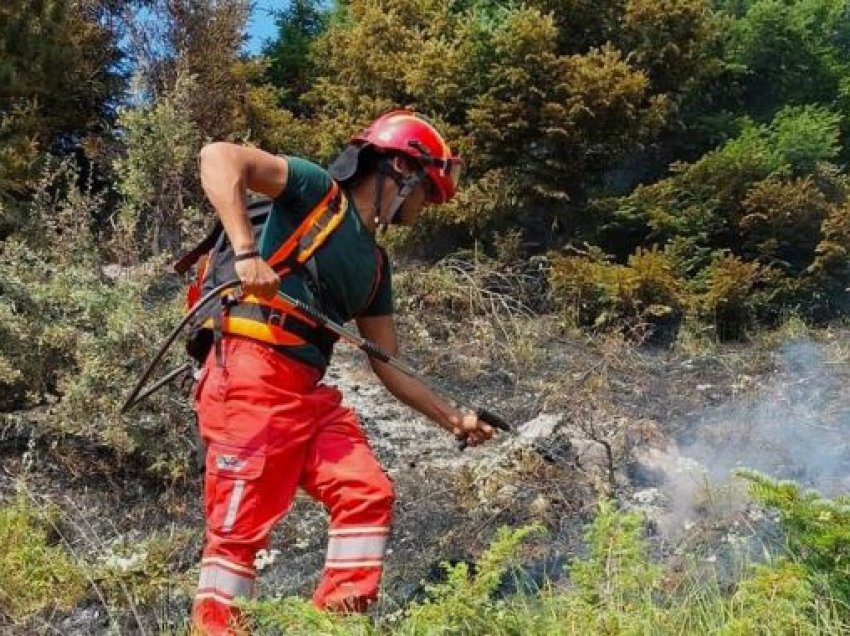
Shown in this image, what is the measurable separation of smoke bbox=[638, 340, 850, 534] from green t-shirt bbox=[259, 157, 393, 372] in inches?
69.5

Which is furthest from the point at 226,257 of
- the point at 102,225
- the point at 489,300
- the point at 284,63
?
the point at 284,63

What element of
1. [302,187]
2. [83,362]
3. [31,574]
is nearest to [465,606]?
[302,187]

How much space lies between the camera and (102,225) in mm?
7844

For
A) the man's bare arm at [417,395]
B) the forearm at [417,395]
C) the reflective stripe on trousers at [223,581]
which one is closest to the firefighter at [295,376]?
the reflective stripe on trousers at [223,581]

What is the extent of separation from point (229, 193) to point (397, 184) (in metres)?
0.69

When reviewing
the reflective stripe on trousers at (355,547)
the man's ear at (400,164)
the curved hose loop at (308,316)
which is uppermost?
the man's ear at (400,164)

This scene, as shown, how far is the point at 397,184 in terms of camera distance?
3.25 meters

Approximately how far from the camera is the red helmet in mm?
3195

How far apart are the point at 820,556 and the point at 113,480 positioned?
3.30m

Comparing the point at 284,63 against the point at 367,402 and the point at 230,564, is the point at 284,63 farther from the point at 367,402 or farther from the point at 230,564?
the point at 230,564

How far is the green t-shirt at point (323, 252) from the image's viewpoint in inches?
117

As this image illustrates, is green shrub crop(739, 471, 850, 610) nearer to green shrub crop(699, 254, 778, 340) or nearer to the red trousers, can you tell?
the red trousers

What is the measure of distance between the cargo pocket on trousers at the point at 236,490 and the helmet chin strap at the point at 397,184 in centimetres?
89

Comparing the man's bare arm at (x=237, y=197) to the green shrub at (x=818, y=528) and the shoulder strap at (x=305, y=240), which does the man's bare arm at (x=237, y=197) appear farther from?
the green shrub at (x=818, y=528)
